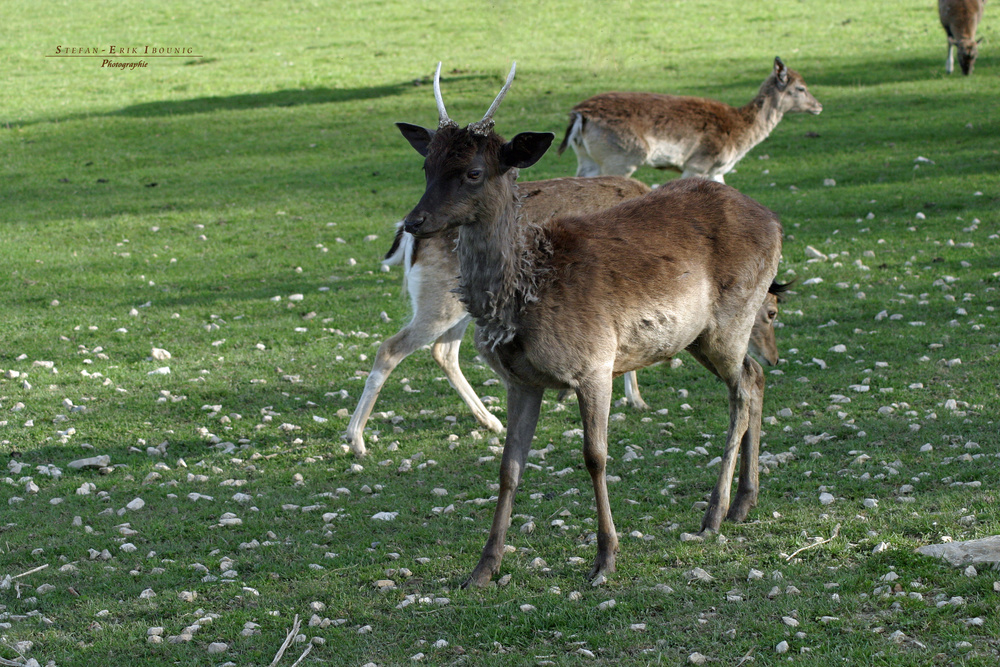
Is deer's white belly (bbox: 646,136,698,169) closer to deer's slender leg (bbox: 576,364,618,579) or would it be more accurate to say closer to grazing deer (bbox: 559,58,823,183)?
grazing deer (bbox: 559,58,823,183)

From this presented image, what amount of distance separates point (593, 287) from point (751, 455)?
1.60 metres

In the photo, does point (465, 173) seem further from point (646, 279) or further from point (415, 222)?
point (646, 279)

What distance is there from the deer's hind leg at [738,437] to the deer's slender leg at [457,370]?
224 cm

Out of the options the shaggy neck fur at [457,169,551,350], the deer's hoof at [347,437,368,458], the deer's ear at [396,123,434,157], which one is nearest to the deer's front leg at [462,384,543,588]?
the shaggy neck fur at [457,169,551,350]

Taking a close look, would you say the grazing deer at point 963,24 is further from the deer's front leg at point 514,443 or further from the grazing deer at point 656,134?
the deer's front leg at point 514,443

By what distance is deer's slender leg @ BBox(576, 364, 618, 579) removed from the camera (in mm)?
5305

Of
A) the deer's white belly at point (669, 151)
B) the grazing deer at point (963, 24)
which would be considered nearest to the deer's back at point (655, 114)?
the deer's white belly at point (669, 151)

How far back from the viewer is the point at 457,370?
8125 mm

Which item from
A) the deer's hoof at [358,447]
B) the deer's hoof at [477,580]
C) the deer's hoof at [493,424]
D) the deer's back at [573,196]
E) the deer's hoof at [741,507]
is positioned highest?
the deer's back at [573,196]

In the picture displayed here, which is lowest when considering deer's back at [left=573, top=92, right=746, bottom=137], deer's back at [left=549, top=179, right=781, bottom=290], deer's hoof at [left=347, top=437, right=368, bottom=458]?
deer's hoof at [left=347, top=437, right=368, bottom=458]

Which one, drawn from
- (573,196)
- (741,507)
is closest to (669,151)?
(573,196)

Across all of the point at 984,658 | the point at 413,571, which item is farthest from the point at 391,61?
the point at 984,658

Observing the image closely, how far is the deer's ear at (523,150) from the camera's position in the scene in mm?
5160

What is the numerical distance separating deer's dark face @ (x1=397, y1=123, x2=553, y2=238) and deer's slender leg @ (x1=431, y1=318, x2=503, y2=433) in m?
2.79
